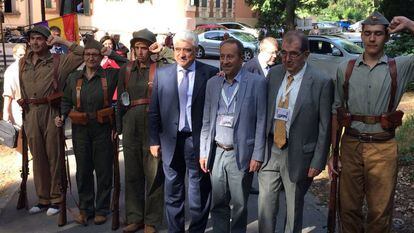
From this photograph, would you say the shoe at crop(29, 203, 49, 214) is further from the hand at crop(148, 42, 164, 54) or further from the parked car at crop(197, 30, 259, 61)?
the parked car at crop(197, 30, 259, 61)

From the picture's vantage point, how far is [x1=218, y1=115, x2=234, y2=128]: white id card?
13.4 feet

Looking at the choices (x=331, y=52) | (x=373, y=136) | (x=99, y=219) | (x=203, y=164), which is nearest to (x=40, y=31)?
(x=99, y=219)

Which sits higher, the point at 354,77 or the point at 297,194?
the point at 354,77

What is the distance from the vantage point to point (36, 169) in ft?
18.4

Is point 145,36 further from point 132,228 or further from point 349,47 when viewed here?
point 349,47

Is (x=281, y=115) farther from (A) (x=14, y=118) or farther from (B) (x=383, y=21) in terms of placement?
(A) (x=14, y=118)

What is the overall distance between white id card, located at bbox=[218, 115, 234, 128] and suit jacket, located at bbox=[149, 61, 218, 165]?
14.0 inches

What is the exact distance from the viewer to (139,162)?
5.03 m

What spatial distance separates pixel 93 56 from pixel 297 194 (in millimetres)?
2539

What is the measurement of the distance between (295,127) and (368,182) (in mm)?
780

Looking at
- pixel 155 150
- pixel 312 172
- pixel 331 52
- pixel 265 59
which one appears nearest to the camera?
pixel 312 172

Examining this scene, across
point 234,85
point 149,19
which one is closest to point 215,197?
point 234,85

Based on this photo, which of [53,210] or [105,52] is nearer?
[105,52]

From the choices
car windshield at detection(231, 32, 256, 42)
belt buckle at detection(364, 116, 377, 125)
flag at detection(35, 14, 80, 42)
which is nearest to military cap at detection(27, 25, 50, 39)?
belt buckle at detection(364, 116, 377, 125)
